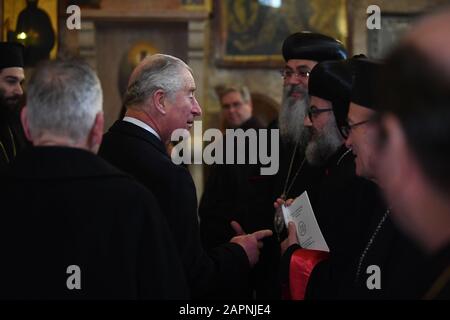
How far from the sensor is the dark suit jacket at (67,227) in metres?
1.92

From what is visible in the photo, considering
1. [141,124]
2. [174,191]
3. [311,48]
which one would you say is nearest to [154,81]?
[141,124]

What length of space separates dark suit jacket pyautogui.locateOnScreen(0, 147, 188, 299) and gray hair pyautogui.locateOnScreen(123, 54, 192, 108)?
3.24 ft

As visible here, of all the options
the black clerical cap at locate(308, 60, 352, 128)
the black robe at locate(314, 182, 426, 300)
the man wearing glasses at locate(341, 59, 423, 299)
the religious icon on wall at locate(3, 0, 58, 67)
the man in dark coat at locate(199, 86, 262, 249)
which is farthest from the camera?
the religious icon on wall at locate(3, 0, 58, 67)

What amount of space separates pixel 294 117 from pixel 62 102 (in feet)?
6.90

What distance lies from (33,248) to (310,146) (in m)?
1.77

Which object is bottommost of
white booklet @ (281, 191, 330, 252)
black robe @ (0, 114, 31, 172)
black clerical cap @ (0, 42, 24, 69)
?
white booklet @ (281, 191, 330, 252)

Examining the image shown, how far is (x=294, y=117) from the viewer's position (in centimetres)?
387

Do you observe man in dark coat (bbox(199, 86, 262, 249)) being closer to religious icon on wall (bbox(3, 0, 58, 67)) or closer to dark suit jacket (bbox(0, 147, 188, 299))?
dark suit jacket (bbox(0, 147, 188, 299))

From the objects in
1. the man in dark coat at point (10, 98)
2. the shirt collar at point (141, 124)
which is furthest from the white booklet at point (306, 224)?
the man in dark coat at point (10, 98)

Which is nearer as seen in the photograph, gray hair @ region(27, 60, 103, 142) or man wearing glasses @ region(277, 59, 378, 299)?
gray hair @ region(27, 60, 103, 142)

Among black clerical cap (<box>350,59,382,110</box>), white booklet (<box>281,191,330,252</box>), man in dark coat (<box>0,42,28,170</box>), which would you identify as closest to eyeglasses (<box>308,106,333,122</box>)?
white booklet (<box>281,191,330,252</box>)

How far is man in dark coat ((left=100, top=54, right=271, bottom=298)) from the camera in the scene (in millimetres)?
Answer: 2715

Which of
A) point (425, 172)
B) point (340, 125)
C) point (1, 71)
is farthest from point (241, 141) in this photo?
point (425, 172)

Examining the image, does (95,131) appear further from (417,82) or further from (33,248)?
(417,82)
